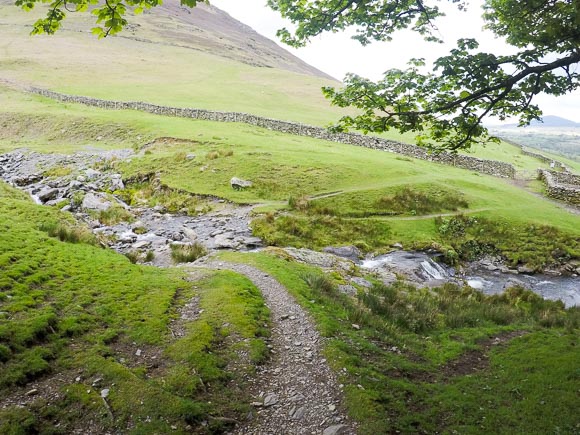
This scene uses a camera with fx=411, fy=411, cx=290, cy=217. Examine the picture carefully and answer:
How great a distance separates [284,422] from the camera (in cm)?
823

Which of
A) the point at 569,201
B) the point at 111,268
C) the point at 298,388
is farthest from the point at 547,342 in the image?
the point at 569,201

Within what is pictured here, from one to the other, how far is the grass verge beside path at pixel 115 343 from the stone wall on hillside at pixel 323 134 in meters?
37.3

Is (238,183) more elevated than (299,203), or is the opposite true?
(238,183)

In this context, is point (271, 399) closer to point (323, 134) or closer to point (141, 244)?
point (141, 244)

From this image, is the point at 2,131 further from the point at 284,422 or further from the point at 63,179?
the point at 284,422

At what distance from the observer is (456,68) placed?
1047 cm

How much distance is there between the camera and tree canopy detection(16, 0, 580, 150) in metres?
10.4

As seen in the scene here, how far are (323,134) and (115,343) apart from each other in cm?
4464

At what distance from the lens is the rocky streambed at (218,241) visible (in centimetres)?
2119

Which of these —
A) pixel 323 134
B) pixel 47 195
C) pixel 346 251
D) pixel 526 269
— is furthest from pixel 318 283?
pixel 323 134

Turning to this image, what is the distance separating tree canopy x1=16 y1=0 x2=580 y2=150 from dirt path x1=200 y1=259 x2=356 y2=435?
6.28m

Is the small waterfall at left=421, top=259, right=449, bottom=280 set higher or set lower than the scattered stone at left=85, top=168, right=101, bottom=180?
higher

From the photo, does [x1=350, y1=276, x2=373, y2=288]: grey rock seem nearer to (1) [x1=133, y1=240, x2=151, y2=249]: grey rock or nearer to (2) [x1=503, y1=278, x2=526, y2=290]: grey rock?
(2) [x1=503, y1=278, x2=526, y2=290]: grey rock

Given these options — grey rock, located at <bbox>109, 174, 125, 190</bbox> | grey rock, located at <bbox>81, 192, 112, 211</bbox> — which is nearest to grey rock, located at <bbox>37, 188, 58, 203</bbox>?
grey rock, located at <bbox>81, 192, 112, 211</bbox>
